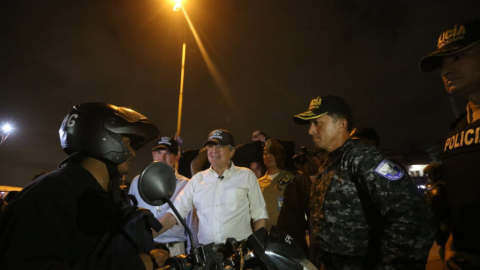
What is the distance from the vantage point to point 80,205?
1792mm

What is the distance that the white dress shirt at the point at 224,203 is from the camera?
12.4 ft

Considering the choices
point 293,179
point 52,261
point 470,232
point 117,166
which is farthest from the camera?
point 293,179

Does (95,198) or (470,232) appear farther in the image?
(470,232)

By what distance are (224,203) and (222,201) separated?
42 mm

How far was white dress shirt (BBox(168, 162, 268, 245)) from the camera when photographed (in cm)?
377

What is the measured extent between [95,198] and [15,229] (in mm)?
458

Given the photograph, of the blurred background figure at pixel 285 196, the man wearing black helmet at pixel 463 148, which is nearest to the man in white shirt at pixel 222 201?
the blurred background figure at pixel 285 196

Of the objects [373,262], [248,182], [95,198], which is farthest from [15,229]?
[248,182]

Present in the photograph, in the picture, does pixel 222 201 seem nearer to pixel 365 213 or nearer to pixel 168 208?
pixel 168 208

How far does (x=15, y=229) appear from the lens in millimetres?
1478

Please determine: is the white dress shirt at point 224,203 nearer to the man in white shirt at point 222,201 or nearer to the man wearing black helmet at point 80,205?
the man in white shirt at point 222,201

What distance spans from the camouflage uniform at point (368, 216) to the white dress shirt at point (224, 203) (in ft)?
4.21

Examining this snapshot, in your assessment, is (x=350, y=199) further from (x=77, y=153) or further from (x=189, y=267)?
→ (x=77, y=153)

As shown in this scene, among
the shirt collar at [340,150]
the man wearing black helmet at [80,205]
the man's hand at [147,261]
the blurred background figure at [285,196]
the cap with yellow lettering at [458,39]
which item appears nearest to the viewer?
the man wearing black helmet at [80,205]
